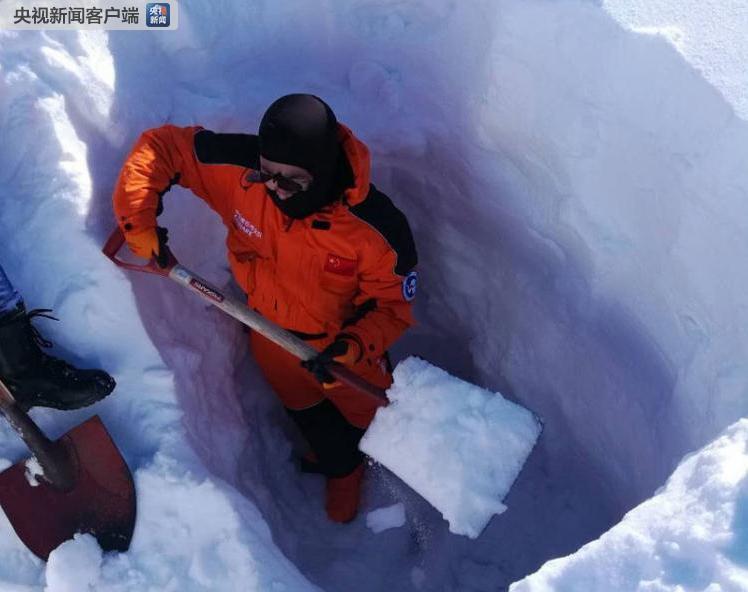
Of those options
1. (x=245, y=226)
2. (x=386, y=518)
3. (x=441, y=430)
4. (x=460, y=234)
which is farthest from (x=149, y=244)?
(x=386, y=518)

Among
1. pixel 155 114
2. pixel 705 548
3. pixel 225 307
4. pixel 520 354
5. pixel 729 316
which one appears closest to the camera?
pixel 705 548

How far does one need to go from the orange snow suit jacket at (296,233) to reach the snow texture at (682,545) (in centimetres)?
120

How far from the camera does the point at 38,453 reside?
94.7 inches

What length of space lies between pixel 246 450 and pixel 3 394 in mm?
1046

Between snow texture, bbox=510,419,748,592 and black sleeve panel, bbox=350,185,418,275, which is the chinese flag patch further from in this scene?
snow texture, bbox=510,419,748,592

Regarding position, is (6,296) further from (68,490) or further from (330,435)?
(330,435)

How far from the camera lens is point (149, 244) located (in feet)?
8.38

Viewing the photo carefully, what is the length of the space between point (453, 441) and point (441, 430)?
0.06m

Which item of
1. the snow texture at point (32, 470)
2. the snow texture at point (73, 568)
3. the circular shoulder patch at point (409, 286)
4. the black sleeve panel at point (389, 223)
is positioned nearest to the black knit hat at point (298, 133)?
the black sleeve panel at point (389, 223)

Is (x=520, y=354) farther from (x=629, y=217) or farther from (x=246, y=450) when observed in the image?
(x=246, y=450)

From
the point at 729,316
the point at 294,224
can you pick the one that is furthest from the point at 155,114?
the point at 729,316

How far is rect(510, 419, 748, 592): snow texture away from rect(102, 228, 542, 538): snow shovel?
2.52 feet

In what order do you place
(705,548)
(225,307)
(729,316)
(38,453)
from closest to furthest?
(705,548) → (729,316) → (38,453) → (225,307)

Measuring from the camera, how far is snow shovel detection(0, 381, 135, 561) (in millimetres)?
2396
